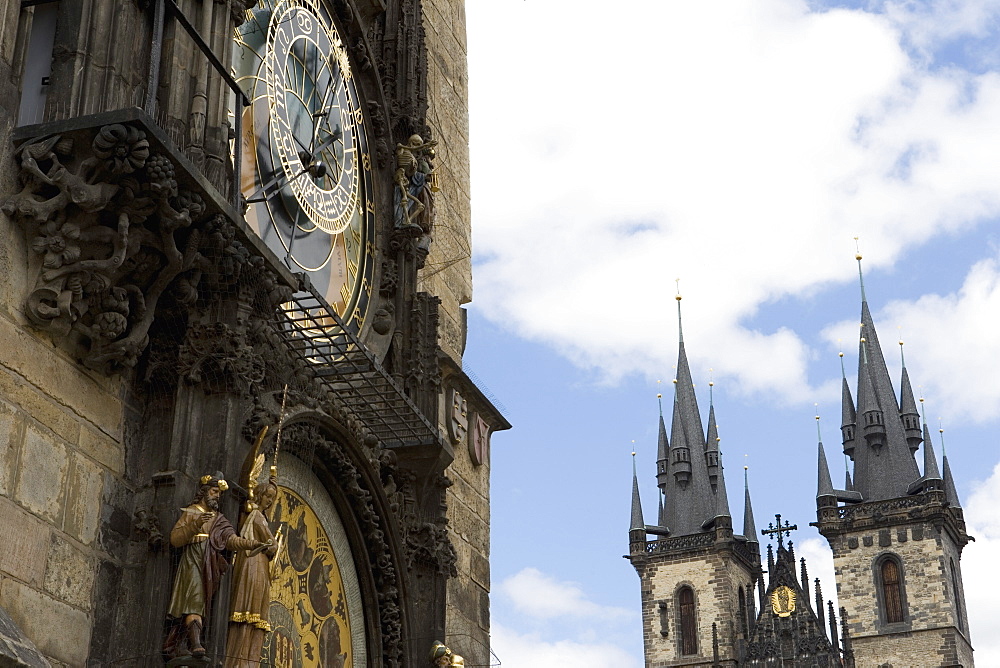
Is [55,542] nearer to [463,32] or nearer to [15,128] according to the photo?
[15,128]

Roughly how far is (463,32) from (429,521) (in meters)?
5.11

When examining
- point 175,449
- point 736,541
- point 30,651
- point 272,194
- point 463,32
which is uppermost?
point 736,541

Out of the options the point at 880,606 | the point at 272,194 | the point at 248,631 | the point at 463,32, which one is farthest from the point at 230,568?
the point at 880,606

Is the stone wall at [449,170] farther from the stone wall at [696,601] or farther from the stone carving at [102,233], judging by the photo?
the stone wall at [696,601]

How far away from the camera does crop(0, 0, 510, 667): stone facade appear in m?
4.50

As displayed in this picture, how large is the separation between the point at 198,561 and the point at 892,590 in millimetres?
53600

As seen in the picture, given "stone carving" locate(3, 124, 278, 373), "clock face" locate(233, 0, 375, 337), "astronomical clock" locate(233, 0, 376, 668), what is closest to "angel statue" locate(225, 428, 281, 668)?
"astronomical clock" locate(233, 0, 376, 668)

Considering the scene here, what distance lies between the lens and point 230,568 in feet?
15.8

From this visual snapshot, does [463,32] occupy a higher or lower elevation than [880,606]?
lower

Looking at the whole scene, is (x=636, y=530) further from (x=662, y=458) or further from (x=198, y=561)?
(x=198, y=561)

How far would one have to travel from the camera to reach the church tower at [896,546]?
53.5 metres

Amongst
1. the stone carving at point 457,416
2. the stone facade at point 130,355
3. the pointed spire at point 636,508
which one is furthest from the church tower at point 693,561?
the stone facade at point 130,355

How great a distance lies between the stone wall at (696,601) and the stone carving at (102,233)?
53396mm

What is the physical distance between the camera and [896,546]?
54750 millimetres
